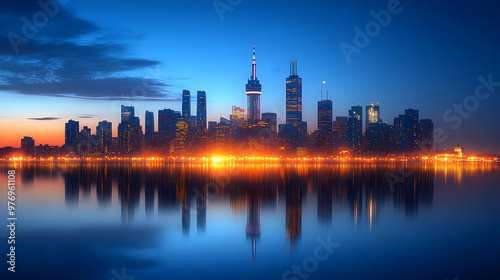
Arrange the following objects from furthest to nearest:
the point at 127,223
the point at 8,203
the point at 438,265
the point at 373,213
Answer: the point at 8,203 < the point at 373,213 < the point at 127,223 < the point at 438,265

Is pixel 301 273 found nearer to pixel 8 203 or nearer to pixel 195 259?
pixel 195 259

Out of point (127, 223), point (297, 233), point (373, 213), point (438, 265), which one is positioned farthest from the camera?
point (373, 213)

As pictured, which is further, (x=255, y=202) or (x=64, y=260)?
(x=255, y=202)

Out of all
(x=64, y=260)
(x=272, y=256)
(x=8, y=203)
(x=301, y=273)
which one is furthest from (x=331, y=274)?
(x=8, y=203)

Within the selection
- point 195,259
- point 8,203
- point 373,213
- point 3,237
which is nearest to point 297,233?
point 195,259

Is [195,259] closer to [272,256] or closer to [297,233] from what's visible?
[272,256]

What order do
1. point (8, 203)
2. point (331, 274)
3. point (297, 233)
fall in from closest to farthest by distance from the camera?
point (331, 274)
point (297, 233)
point (8, 203)

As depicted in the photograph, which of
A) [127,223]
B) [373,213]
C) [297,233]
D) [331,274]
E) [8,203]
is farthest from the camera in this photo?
[8,203]

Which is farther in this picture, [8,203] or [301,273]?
[8,203]
